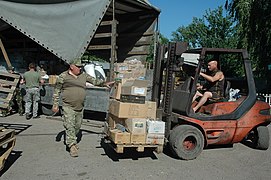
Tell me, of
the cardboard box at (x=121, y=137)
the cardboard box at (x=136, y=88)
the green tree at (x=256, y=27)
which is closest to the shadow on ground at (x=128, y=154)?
the cardboard box at (x=121, y=137)

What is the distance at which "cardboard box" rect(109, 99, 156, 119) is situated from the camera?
17.2 feet

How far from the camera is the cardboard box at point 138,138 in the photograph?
200 inches

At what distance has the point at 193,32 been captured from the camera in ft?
146

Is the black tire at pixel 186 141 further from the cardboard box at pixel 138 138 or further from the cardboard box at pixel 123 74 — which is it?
the cardboard box at pixel 123 74

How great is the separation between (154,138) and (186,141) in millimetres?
877

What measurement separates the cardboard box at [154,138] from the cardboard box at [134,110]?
379 millimetres

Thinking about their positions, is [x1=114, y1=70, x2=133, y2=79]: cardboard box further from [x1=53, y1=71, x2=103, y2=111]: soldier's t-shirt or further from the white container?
[x1=53, y1=71, x2=103, y2=111]: soldier's t-shirt

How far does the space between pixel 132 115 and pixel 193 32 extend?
41.4 m

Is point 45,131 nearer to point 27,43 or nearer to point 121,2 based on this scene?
point 121,2

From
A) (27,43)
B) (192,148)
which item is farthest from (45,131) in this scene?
(27,43)

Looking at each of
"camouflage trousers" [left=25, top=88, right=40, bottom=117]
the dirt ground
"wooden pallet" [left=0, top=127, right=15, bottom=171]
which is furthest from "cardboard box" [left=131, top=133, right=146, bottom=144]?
"camouflage trousers" [left=25, top=88, right=40, bottom=117]

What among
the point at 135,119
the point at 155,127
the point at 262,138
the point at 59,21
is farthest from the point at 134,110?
the point at 59,21

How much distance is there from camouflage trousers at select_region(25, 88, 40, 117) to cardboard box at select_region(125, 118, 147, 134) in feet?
18.4

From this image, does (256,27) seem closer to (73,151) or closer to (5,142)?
(73,151)
